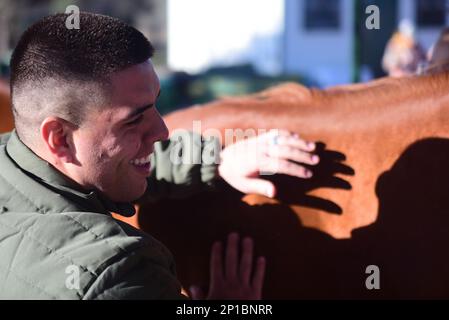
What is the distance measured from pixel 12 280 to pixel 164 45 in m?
13.2

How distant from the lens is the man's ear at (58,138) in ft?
3.66

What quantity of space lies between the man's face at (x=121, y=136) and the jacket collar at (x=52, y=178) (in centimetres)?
3

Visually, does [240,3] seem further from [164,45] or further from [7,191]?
[7,191]

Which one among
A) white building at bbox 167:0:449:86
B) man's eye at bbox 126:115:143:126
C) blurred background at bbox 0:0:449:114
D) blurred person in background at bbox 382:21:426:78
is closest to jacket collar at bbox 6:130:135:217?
man's eye at bbox 126:115:143:126

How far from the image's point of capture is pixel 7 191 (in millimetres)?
1090

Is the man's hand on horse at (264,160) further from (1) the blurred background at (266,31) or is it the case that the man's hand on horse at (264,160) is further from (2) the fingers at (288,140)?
(1) the blurred background at (266,31)

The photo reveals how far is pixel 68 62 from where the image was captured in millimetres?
1124

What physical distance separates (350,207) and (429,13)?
11773 millimetres

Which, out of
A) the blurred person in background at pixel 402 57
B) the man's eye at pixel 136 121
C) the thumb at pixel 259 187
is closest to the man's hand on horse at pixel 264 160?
the thumb at pixel 259 187

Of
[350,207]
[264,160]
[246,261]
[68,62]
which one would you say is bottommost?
[246,261]

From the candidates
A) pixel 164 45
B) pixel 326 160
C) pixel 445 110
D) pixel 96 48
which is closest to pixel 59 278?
pixel 96 48

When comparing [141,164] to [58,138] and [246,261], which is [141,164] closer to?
[58,138]

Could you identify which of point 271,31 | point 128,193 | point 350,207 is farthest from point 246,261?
point 271,31

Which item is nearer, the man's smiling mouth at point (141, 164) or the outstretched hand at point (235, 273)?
the man's smiling mouth at point (141, 164)
